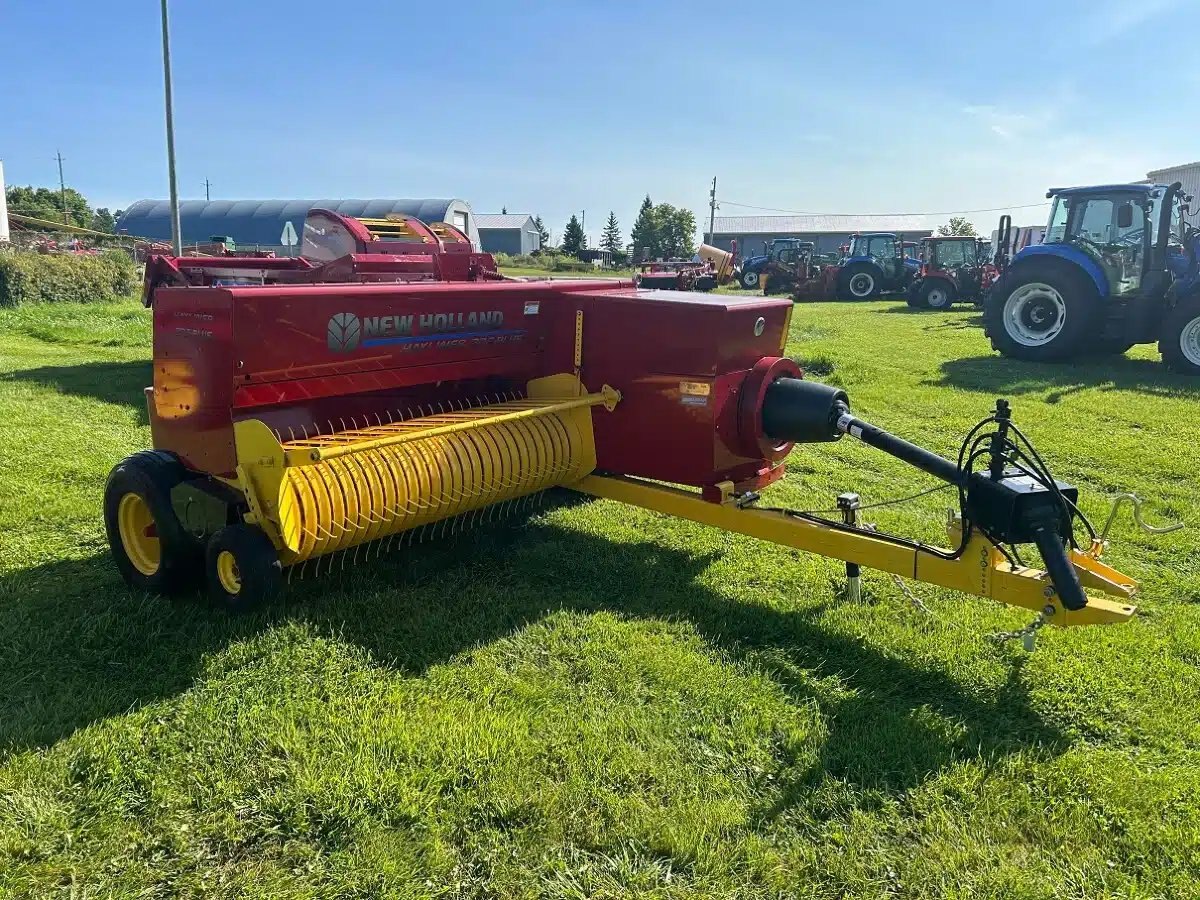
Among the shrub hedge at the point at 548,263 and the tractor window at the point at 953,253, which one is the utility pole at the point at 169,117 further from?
the shrub hedge at the point at 548,263

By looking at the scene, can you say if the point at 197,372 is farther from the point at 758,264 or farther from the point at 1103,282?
the point at 758,264

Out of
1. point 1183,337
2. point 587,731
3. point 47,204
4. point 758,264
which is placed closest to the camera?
point 587,731

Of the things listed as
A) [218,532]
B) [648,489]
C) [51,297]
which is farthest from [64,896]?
[51,297]

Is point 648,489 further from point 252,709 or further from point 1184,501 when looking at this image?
point 1184,501

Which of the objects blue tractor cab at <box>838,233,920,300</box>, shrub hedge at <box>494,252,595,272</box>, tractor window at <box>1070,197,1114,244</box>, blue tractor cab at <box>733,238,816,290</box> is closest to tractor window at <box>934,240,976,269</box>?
blue tractor cab at <box>838,233,920,300</box>

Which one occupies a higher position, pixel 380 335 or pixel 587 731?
pixel 380 335

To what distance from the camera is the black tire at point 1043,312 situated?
11.1m

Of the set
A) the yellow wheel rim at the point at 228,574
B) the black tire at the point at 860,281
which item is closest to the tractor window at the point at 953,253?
the black tire at the point at 860,281

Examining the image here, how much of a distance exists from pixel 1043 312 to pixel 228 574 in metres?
11.1

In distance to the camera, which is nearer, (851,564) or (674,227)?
(851,564)

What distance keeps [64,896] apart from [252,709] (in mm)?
834

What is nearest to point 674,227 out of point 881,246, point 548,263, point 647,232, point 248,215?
point 647,232

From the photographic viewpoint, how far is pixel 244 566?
3.41 metres

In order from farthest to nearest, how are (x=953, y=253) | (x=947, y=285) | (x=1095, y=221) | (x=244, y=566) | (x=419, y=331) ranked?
(x=953, y=253), (x=947, y=285), (x=1095, y=221), (x=419, y=331), (x=244, y=566)
